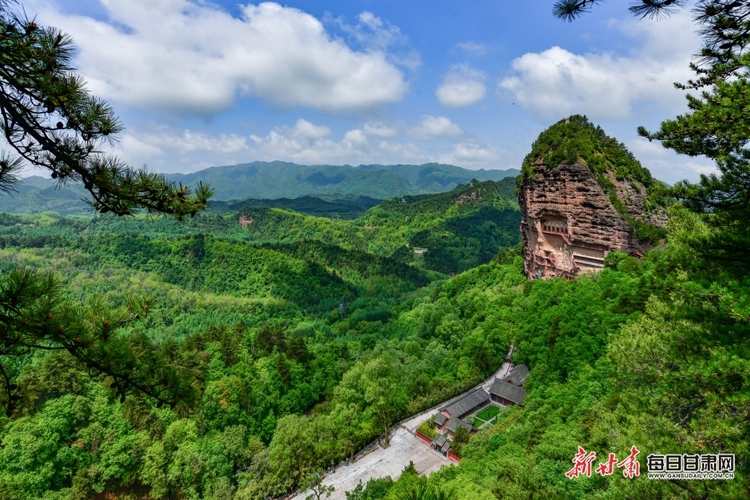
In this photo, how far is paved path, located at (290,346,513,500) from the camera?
66.8 feet

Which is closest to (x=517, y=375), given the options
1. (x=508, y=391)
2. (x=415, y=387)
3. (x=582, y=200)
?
(x=508, y=391)

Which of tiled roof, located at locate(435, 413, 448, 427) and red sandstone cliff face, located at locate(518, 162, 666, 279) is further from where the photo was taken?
red sandstone cliff face, located at locate(518, 162, 666, 279)

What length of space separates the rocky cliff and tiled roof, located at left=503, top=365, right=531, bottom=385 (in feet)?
30.9

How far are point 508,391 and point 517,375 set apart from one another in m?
2.21

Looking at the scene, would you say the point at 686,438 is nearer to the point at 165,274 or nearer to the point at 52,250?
the point at 165,274

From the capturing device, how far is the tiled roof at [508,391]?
80.1 feet

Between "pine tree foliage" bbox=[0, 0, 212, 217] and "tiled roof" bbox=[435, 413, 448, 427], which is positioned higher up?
"pine tree foliage" bbox=[0, 0, 212, 217]

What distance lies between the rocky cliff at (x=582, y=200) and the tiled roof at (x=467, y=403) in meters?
13.0

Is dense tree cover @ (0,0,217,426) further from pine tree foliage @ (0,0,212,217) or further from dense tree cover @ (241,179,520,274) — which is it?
dense tree cover @ (241,179,520,274)

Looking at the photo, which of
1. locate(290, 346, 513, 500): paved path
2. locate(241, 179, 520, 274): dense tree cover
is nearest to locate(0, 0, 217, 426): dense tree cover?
locate(290, 346, 513, 500): paved path

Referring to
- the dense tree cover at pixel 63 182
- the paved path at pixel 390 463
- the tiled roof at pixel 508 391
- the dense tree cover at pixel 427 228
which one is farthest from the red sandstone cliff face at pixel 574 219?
the dense tree cover at pixel 427 228

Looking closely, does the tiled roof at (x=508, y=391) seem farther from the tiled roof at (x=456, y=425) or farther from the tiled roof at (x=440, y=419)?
the tiled roof at (x=440, y=419)

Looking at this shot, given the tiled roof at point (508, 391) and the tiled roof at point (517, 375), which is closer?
the tiled roof at point (508, 391)

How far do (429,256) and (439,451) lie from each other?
8418 cm
